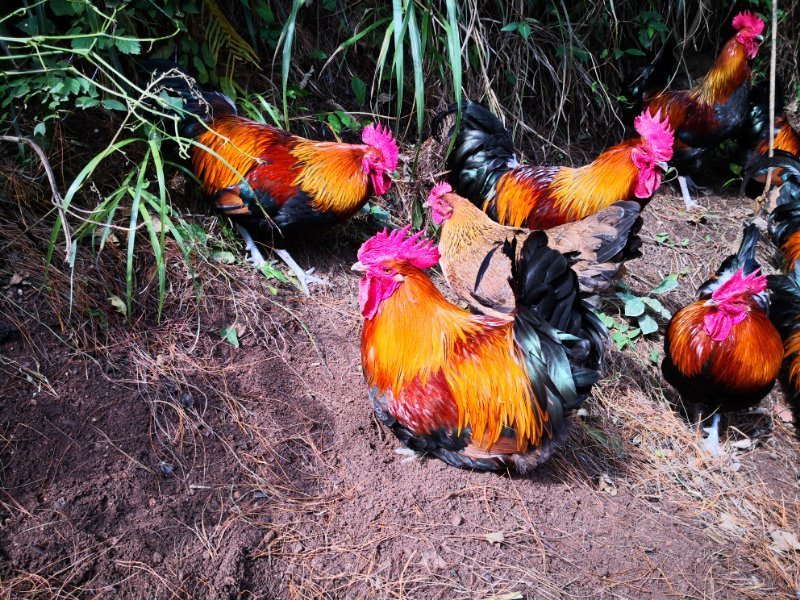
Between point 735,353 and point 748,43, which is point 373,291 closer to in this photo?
point 735,353

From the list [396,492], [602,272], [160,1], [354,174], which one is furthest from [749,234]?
[160,1]

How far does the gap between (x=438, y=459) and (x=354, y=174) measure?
6.82 feet

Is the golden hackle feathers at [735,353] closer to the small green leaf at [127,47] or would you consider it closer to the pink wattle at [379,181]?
the pink wattle at [379,181]

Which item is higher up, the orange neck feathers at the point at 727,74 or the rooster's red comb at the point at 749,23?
the rooster's red comb at the point at 749,23

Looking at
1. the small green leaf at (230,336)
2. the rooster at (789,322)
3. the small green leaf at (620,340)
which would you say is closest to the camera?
the small green leaf at (230,336)

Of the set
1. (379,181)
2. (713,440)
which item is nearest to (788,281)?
(713,440)

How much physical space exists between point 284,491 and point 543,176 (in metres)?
3.35

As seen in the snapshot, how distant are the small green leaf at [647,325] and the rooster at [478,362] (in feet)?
5.87

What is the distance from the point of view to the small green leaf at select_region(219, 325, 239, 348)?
333cm

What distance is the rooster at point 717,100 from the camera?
19.4 feet

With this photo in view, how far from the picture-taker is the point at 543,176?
475 centimetres

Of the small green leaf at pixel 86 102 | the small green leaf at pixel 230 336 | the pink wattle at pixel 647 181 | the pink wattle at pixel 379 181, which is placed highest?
the small green leaf at pixel 86 102

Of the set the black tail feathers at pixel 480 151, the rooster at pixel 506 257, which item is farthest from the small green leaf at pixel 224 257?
the black tail feathers at pixel 480 151

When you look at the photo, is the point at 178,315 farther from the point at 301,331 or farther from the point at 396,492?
the point at 396,492
